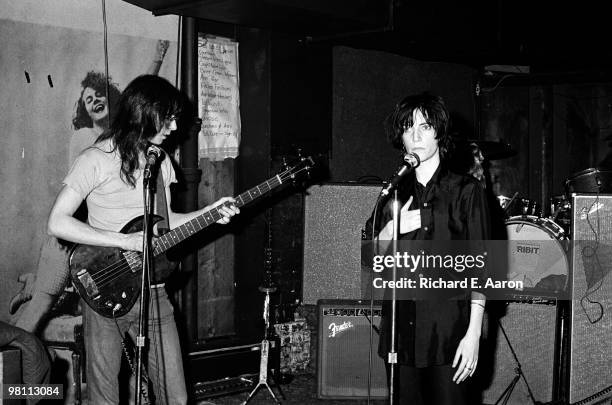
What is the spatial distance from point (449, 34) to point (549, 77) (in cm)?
229

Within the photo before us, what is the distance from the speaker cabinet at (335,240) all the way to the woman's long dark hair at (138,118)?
6.54 ft

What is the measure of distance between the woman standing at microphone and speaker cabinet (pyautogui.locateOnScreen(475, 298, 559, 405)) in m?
1.91

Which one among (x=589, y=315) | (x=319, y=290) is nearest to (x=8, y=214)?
(x=319, y=290)

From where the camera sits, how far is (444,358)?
2762mm

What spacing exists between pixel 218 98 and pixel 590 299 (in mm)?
2870

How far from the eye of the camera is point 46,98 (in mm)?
4223

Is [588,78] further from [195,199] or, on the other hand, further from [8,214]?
[8,214]

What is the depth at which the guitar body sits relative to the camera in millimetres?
3244

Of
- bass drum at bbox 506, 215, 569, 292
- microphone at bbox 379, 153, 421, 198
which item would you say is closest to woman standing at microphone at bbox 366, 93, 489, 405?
microphone at bbox 379, 153, 421, 198

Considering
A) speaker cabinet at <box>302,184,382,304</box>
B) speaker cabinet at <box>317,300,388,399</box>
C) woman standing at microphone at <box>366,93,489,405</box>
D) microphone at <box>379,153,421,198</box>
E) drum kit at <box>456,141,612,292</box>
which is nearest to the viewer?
microphone at <box>379,153,421,198</box>

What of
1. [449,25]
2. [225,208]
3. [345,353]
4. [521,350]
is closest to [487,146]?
[449,25]

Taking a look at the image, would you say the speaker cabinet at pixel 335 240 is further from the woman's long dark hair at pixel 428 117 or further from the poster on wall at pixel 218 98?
the woman's long dark hair at pixel 428 117

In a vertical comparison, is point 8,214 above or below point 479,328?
above

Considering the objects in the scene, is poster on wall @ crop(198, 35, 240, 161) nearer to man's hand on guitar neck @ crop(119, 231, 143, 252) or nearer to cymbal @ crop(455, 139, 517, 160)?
cymbal @ crop(455, 139, 517, 160)
